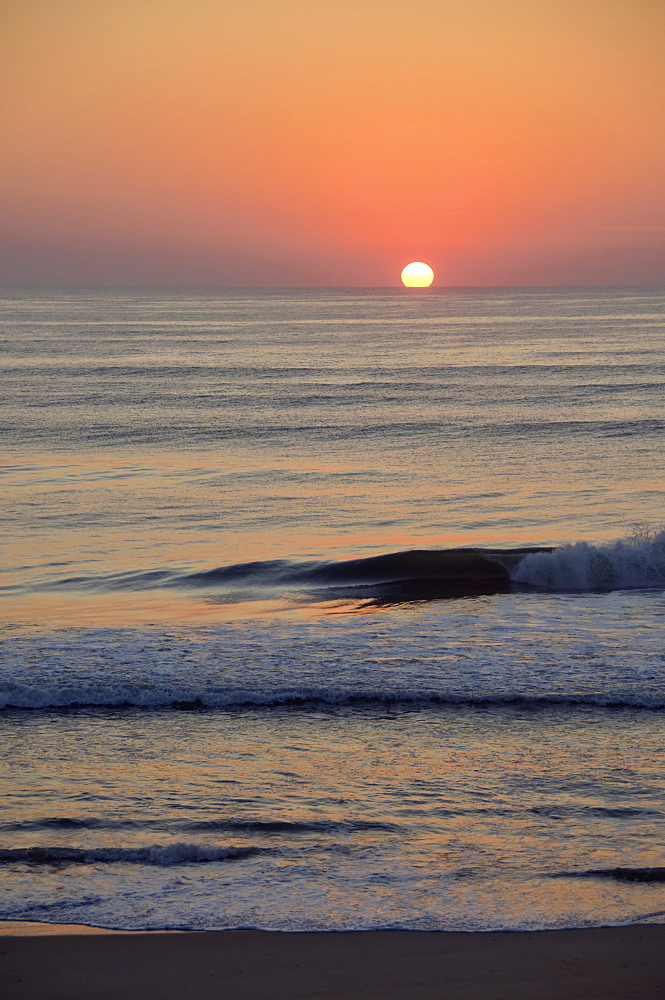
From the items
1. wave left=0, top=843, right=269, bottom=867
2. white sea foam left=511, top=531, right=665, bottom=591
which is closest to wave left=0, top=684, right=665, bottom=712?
wave left=0, top=843, right=269, bottom=867

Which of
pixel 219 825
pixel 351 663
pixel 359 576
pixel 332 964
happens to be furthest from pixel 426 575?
pixel 332 964

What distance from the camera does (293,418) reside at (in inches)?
1499

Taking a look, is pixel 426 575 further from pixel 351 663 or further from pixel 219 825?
pixel 219 825

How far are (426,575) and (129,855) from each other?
36.1ft

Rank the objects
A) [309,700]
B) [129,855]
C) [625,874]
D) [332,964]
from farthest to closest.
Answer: [309,700] → [129,855] → [625,874] → [332,964]

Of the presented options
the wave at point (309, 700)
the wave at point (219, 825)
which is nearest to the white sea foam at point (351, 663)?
the wave at point (309, 700)

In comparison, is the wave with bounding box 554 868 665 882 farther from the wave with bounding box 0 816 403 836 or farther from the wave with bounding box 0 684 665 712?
the wave with bounding box 0 684 665 712

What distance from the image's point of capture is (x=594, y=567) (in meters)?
A: 17.2

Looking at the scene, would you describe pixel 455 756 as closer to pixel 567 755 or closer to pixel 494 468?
pixel 567 755

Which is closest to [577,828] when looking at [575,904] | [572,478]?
[575,904]

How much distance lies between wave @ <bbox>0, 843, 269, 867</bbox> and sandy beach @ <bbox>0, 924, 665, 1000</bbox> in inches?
34.9

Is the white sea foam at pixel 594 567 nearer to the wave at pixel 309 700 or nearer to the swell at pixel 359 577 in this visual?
the swell at pixel 359 577

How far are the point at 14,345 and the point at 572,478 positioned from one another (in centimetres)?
5793

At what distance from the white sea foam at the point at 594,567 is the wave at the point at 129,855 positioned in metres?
10.8
